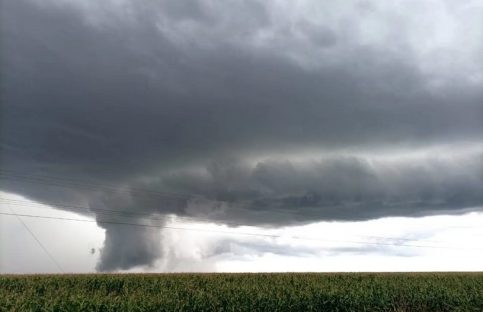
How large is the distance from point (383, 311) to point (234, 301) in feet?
42.0

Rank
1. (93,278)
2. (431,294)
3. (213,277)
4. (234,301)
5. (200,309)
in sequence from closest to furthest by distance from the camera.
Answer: (200,309), (234,301), (431,294), (93,278), (213,277)

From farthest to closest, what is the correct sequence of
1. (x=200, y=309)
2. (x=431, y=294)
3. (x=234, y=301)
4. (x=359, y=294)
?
(x=431, y=294) < (x=359, y=294) < (x=234, y=301) < (x=200, y=309)

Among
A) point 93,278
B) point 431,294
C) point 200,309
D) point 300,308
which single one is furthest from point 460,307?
point 93,278

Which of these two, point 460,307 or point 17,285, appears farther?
point 17,285

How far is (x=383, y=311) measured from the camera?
1403 inches

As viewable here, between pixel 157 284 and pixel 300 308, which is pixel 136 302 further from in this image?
pixel 157 284

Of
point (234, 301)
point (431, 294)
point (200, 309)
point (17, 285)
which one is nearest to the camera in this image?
point (200, 309)

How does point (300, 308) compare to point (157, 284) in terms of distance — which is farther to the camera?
point (157, 284)

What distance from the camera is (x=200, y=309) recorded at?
90.7 feet

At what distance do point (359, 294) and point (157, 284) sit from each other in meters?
21.2

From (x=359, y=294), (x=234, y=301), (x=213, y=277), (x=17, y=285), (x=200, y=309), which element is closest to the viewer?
(x=200, y=309)

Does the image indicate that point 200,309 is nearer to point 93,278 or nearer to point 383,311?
point 383,311

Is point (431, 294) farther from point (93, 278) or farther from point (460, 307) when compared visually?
point (93, 278)

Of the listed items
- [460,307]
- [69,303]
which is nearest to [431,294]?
[460,307]
